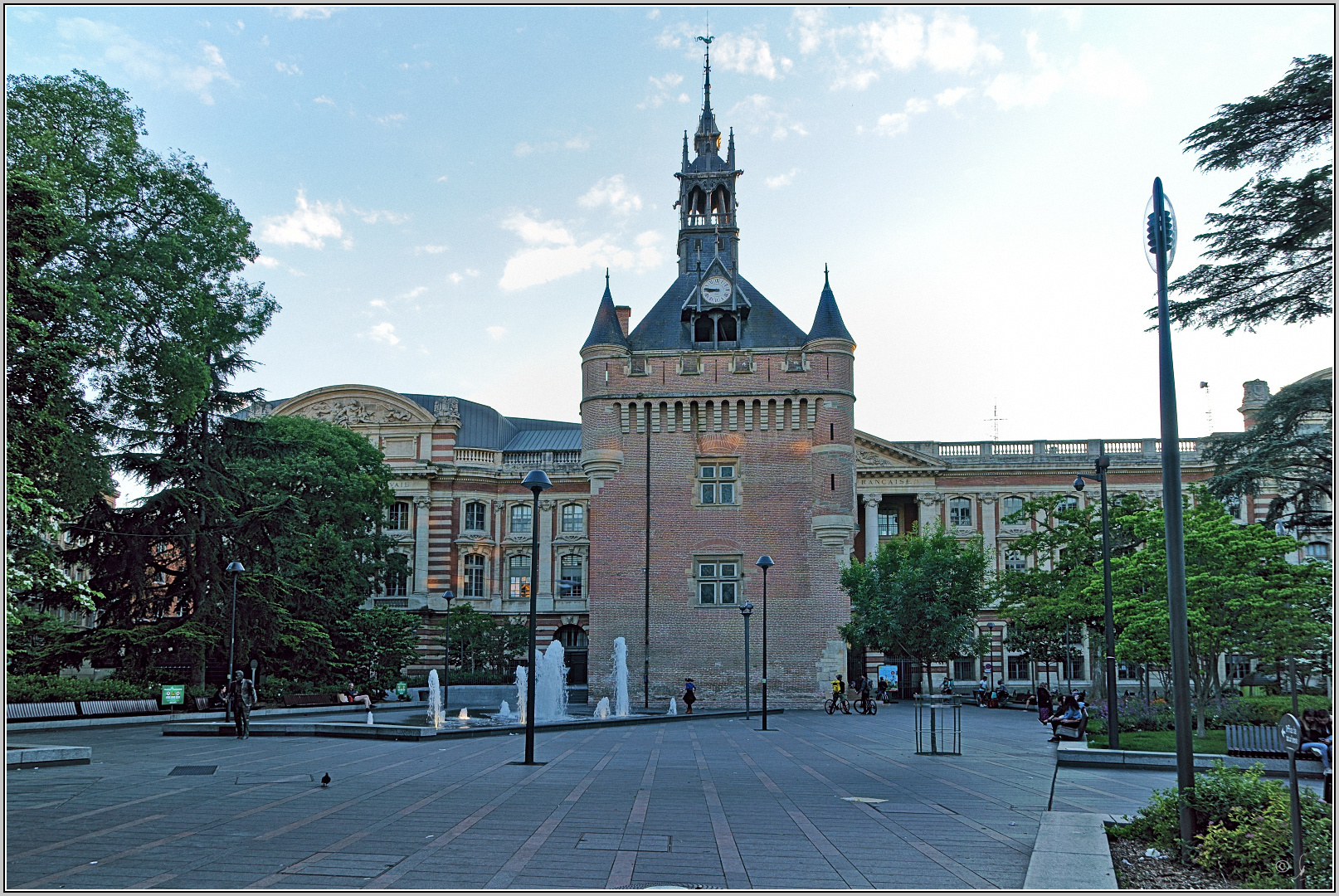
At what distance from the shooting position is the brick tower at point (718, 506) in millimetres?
42375

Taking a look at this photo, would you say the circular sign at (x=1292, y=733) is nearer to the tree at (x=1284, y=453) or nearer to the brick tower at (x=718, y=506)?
the tree at (x=1284, y=453)

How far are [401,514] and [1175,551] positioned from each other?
5710 cm

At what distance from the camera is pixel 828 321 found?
144ft

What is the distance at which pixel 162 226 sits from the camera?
25.4 meters

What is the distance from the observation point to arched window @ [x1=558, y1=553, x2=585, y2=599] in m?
63.7

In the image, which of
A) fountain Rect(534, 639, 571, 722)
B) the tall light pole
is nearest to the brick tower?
fountain Rect(534, 639, 571, 722)

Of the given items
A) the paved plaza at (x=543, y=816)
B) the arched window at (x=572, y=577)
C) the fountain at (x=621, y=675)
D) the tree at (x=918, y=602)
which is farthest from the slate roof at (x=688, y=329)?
the paved plaza at (x=543, y=816)

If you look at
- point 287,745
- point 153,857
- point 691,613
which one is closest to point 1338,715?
point 153,857

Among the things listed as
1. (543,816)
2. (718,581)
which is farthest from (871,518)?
(543,816)

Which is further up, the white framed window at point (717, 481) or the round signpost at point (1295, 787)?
the white framed window at point (717, 481)

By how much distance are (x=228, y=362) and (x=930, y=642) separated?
29.2 m

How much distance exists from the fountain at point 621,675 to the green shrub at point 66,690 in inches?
641

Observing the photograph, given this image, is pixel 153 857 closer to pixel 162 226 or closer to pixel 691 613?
pixel 162 226

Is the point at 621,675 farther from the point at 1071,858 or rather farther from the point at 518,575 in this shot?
the point at 1071,858
